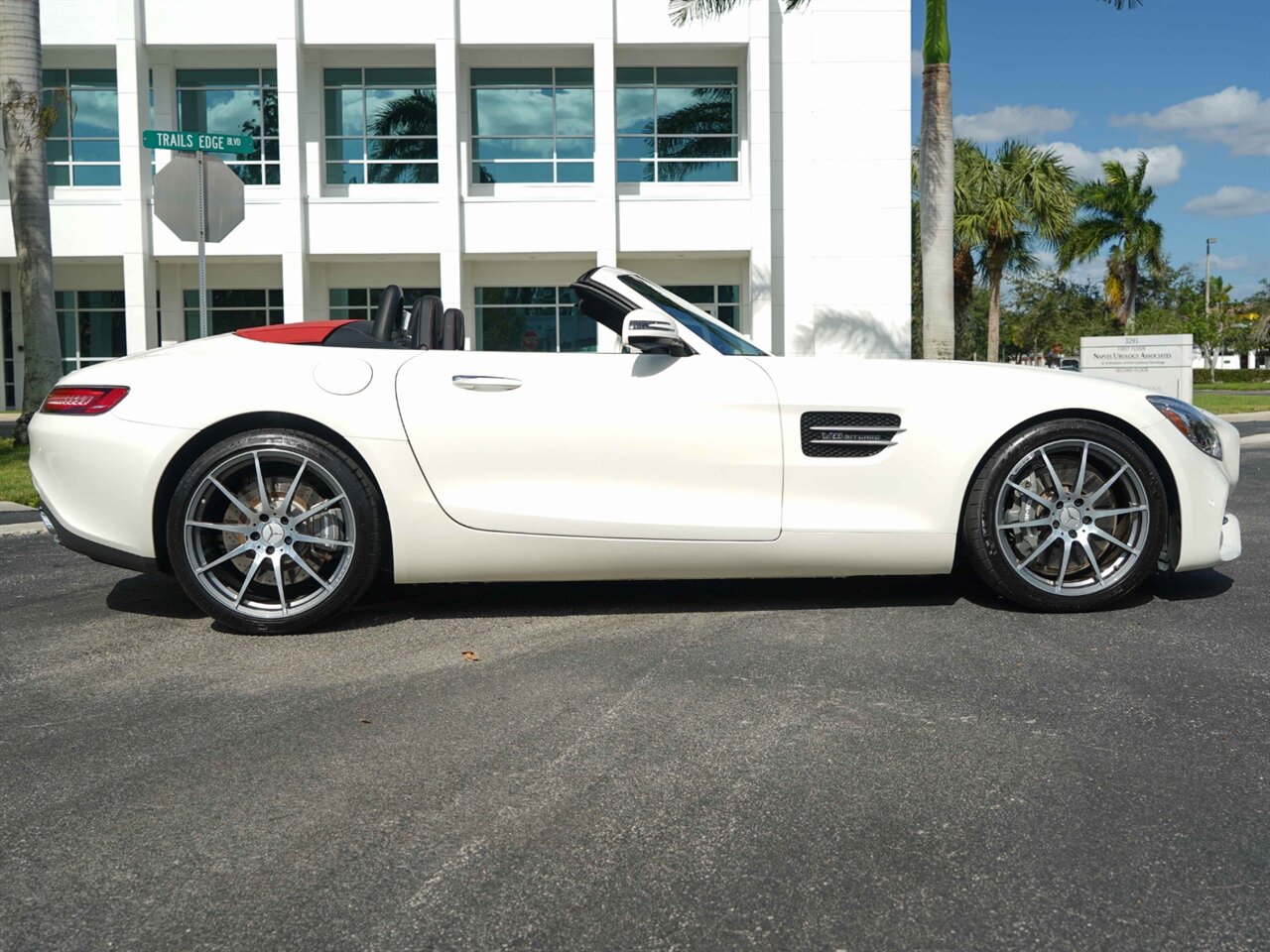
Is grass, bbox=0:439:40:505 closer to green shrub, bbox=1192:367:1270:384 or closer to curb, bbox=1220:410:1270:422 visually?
curb, bbox=1220:410:1270:422

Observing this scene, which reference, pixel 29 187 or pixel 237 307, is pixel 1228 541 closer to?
pixel 29 187

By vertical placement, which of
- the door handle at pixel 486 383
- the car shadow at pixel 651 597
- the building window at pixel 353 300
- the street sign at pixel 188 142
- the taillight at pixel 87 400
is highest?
the building window at pixel 353 300

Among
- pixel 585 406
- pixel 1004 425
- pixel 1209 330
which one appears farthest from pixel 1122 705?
pixel 1209 330

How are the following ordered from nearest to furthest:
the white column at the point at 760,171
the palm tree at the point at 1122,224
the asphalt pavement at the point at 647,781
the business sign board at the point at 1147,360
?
1. the asphalt pavement at the point at 647,781
2. the business sign board at the point at 1147,360
3. the white column at the point at 760,171
4. the palm tree at the point at 1122,224

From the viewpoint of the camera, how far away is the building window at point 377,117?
2447 cm

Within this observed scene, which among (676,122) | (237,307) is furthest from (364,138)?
(676,122)

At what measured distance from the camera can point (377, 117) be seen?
24.5 metres

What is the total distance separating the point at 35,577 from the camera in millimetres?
5637

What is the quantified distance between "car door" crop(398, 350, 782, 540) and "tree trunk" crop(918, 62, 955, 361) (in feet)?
37.0

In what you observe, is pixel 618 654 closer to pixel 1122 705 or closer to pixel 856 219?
pixel 1122 705

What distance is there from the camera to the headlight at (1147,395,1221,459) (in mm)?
4453

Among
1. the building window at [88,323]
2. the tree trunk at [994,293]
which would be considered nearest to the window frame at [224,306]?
the building window at [88,323]

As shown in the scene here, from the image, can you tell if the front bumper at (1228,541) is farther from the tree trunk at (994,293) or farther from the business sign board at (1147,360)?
the tree trunk at (994,293)

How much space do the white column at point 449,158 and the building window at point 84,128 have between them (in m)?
7.09
